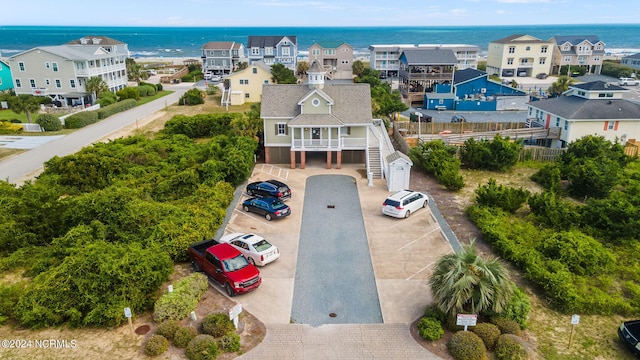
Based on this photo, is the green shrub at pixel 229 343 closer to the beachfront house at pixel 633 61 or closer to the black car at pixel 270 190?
the black car at pixel 270 190

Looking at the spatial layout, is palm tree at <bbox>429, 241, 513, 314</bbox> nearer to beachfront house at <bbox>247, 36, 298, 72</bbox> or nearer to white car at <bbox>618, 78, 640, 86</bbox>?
white car at <bbox>618, 78, 640, 86</bbox>

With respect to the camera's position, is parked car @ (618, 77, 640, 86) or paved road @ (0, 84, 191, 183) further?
parked car @ (618, 77, 640, 86)

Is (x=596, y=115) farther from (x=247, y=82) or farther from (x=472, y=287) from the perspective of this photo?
(x=247, y=82)

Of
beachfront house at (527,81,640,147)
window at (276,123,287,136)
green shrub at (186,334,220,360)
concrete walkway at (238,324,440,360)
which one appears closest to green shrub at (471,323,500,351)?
concrete walkway at (238,324,440,360)

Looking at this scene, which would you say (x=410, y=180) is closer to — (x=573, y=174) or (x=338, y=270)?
(x=573, y=174)

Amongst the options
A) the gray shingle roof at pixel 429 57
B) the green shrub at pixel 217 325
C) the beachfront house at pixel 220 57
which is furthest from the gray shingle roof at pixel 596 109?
the beachfront house at pixel 220 57

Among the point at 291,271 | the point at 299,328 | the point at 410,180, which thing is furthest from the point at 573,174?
the point at 299,328
